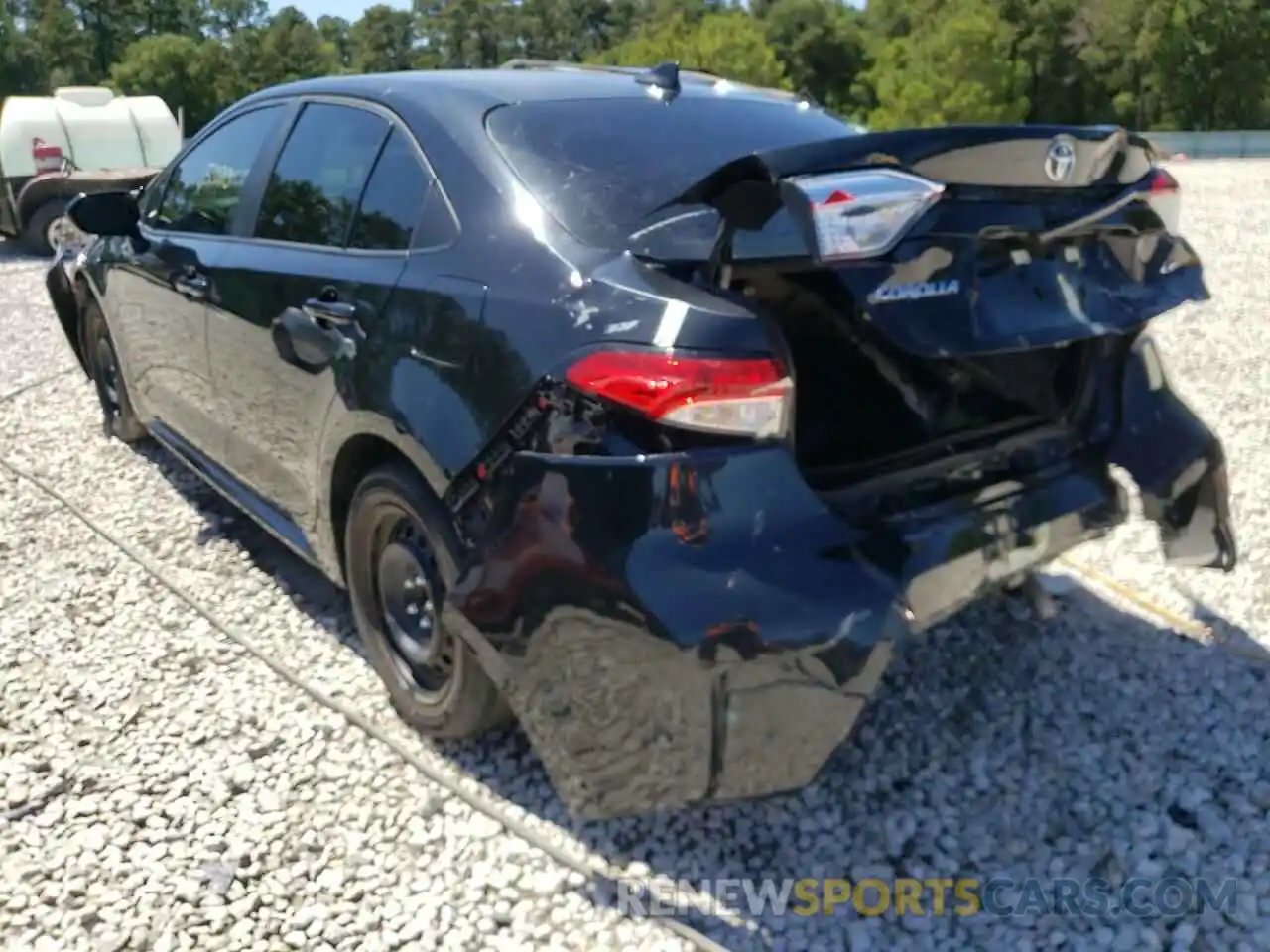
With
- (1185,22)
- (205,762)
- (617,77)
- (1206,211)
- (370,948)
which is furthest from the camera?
(1185,22)

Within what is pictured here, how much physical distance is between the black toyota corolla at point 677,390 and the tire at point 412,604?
0.5 inches

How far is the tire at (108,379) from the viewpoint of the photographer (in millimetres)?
5453

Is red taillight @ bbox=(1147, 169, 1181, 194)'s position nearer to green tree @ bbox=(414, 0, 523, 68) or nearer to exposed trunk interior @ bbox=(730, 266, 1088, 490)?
exposed trunk interior @ bbox=(730, 266, 1088, 490)

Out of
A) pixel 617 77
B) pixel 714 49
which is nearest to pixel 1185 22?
pixel 714 49

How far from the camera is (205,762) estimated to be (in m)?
3.10

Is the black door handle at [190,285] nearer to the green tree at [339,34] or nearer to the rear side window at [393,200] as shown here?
the rear side window at [393,200]

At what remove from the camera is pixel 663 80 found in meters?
3.50

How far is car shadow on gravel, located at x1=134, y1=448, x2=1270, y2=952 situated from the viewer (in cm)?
267

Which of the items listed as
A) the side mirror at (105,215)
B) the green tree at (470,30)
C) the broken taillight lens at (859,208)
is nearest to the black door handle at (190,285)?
the side mirror at (105,215)

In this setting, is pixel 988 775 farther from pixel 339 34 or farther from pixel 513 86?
pixel 339 34

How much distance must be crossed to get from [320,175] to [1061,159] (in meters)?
2.05

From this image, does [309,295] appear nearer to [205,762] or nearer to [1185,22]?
[205,762]

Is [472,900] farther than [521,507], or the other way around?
[472,900]

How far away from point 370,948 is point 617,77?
2.49 meters
